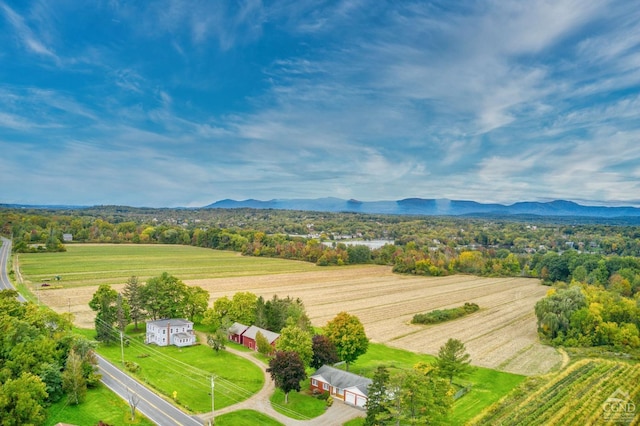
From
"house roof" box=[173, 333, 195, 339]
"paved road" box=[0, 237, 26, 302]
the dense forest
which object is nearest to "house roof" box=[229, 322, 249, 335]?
"house roof" box=[173, 333, 195, 339]

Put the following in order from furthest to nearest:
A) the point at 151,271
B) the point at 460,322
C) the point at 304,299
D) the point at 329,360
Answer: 1. the point at 151,271
2. the point at 304,299
3. the point at 460,322
4. the point at 329,360

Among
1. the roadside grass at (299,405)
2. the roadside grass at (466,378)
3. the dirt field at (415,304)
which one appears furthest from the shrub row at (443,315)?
the roadside grass at (299,405)

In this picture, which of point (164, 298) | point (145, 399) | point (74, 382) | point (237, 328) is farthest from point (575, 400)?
point (164, 298)

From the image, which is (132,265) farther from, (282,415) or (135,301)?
(282,415)

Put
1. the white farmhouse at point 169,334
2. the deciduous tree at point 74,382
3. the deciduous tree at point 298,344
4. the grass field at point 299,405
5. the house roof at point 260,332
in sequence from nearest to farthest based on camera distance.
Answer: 1. the grass field at point 299,405
2. the deciduous tree at point 74,382
3. the deciduous tree at point 298,344
4. the house roof at point 260,332
5. the white farmhouse at point 169,334

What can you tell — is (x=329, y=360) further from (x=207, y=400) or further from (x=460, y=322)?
(x=460, y=322)

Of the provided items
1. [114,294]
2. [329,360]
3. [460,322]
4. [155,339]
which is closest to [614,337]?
[460,322]

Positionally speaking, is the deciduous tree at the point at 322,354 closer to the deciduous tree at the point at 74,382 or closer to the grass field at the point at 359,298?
the grass field at the point at 359,298
